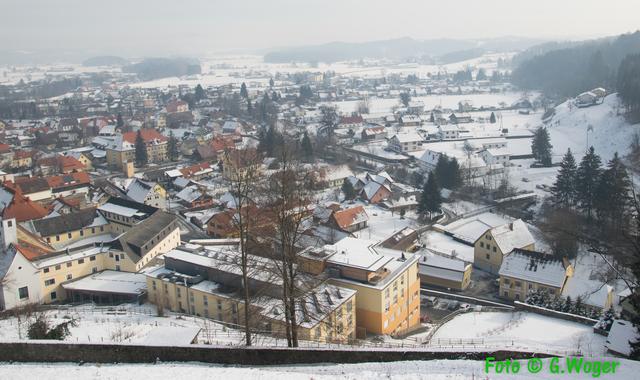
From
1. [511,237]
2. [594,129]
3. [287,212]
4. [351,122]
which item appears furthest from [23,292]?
[351,122]

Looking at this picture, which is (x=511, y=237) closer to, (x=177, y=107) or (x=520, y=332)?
(x=520, y=332)

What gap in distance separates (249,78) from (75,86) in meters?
32.9

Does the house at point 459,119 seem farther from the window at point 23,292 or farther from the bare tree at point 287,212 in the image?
the bare tree at point 287,212

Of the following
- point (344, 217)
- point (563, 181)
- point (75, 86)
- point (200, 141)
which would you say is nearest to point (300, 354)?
point (344, 217)

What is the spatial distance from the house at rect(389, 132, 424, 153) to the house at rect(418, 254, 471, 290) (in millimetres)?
20330

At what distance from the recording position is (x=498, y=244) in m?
17.5

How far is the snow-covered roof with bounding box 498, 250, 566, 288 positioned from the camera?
15.1 m

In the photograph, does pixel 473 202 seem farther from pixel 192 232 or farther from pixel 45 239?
pixel 45 239

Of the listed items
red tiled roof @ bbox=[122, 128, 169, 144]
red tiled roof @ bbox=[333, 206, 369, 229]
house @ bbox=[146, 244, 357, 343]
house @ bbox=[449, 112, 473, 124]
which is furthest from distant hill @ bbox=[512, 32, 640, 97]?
house @ bbox=[146, 244, 357, 343]

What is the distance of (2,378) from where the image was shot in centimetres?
720

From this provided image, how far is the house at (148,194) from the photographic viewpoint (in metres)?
23.9

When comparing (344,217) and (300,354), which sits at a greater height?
(300,354)

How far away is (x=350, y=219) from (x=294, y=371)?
13.9 metres

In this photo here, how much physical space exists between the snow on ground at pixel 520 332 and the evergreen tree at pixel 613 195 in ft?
31.3
